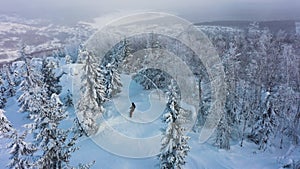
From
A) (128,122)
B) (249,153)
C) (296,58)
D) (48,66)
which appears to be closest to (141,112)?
(128,122)

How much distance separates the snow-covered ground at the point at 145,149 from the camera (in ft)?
80.0

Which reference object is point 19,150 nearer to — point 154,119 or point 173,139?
point 173,139

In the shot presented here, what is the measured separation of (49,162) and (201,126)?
75.5 feet

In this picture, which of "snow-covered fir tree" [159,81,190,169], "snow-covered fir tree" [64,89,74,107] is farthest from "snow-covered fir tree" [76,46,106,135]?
"snow-covered fir tree" [64,89,74,107]

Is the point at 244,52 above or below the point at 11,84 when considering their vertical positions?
above

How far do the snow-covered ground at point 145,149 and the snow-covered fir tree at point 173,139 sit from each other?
108 inches

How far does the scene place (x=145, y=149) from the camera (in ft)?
84.7

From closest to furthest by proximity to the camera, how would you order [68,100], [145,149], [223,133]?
[145,149], [223,133], [68,100]

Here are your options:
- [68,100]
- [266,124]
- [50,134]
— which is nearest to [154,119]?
[266,124]

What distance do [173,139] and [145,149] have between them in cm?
578

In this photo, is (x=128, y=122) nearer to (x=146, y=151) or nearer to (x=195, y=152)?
(x=146, y=151)

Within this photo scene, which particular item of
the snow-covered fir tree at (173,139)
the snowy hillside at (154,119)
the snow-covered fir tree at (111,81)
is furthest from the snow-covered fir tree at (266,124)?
the snow-covered fir tree at (111,81)

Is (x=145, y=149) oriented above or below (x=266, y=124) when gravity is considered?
below

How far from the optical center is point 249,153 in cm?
3134
